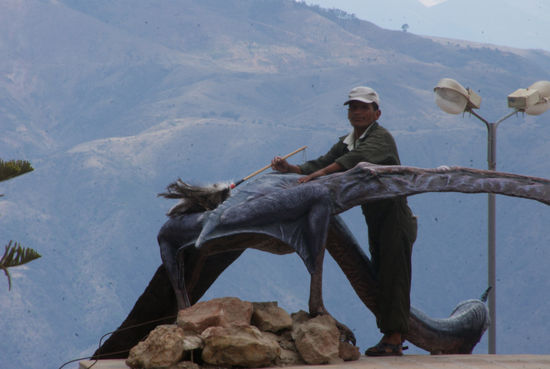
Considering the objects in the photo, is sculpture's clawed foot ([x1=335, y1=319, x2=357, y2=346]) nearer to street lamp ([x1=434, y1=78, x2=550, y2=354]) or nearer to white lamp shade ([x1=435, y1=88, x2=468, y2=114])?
street lamp ([x1=434, y1=78, x2=550, y2=354])

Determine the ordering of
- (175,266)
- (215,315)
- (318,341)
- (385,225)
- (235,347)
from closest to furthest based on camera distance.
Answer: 1. (235,347)
2. (215,315)
3. (318,341)
4. (175,266)
5. (385,225)

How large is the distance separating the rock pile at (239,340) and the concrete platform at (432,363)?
0.50ft

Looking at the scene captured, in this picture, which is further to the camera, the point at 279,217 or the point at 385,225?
the point at 385,225

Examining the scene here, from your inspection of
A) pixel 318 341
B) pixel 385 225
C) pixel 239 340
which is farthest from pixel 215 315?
pixel 385 225

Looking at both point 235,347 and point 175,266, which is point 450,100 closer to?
point 175,266

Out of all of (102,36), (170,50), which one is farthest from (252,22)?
(102,36)

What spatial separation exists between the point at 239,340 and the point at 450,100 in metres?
6.33

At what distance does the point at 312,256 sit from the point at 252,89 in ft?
241

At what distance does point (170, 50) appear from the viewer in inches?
3386

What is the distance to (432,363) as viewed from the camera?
5.97 meters

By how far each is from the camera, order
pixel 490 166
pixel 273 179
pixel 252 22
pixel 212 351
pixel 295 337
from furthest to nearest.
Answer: pixel 252 22 < pixel 490 166 < pixel 273 179 < pixel 295 337 < pixel 212 351

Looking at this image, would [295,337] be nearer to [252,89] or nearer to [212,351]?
[212,351]

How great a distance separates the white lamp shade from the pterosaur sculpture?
416 cm

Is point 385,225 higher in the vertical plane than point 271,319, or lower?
higher
